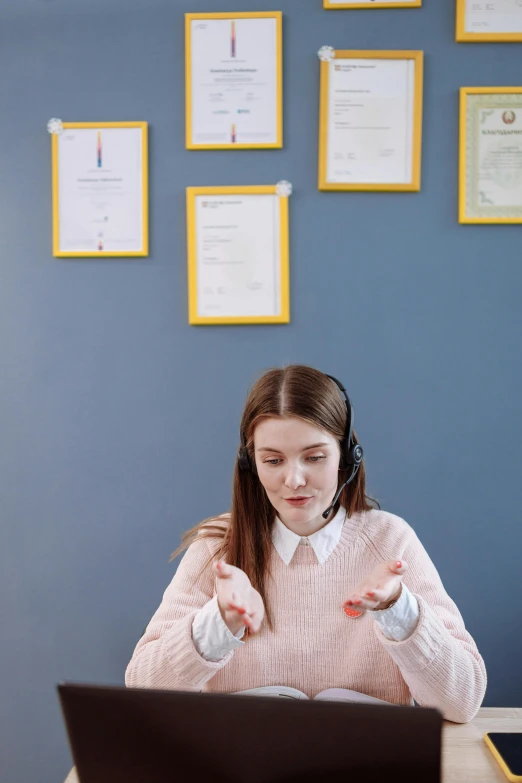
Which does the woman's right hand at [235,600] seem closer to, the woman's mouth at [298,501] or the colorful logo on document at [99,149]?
the woman's mouth at [298,501]

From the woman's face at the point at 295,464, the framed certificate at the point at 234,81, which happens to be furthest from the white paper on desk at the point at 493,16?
the woman's face at the point at 295,464

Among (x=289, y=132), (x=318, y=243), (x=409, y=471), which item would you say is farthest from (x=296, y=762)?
(x=289, y=132)

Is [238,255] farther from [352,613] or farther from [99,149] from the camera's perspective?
[352,613]

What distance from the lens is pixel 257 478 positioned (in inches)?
57.5

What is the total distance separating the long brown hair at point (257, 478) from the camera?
Result: 1.36 m

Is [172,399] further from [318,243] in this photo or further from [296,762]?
[296,762]

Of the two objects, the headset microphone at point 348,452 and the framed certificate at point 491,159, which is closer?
the headset microphone at point 348,452

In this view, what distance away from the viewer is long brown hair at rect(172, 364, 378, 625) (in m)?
1.36

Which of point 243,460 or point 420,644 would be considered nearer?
point 420,644

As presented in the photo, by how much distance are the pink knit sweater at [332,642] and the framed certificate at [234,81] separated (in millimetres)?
1214

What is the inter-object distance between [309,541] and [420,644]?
1.11 feet

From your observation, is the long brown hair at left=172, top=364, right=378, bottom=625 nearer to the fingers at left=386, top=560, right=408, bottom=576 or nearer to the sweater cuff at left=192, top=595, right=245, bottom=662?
the sweater cuff at left=192, top=595, right=245, bottom=662

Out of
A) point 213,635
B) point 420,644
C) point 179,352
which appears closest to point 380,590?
point 420,644

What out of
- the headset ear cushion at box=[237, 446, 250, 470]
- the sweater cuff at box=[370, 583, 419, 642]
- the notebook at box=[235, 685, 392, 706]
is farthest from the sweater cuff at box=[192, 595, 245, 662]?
the headset ear cushion at box=[237, 446, 250, 470]
